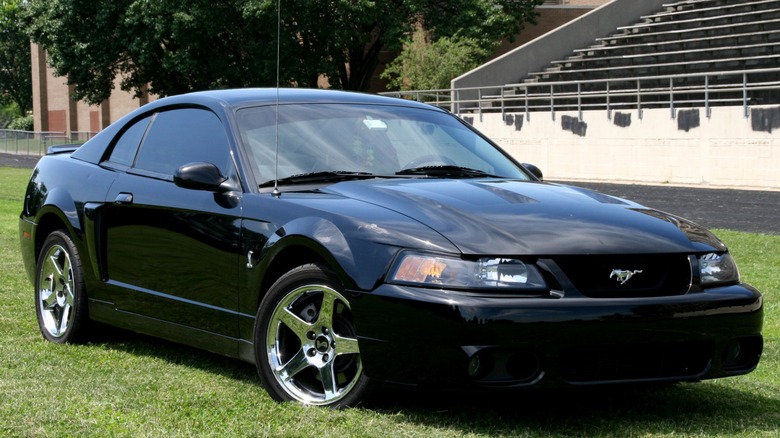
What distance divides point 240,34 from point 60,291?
44.2m

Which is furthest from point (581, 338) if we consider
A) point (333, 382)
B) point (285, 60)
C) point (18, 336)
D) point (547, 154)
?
point (285, 60)

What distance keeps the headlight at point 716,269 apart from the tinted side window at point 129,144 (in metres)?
3.16

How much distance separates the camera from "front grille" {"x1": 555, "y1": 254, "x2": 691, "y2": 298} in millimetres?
4652

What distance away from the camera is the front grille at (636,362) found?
466 centimetres

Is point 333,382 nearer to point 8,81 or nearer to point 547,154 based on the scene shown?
point 547,154

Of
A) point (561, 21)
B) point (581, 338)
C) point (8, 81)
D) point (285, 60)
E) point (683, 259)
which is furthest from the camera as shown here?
point (8, 81)

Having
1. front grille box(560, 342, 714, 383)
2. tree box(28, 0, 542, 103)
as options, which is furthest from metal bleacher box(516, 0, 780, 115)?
front grille box(560, 342, 714, 383)

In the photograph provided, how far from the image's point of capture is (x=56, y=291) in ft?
23.2

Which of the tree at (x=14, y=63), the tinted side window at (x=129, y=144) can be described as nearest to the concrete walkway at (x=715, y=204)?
the tinted side window at (x=129, y=144)

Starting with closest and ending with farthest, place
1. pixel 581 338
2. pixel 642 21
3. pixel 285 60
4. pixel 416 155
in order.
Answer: pixel 581 338
pixel 416 155
pixel 642 21
pixel 285 60

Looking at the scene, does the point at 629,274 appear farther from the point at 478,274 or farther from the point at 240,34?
the point at 240,34

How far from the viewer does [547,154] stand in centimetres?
3228

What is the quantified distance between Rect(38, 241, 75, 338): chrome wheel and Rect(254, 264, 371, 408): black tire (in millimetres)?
2060

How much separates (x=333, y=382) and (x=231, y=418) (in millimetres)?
439
